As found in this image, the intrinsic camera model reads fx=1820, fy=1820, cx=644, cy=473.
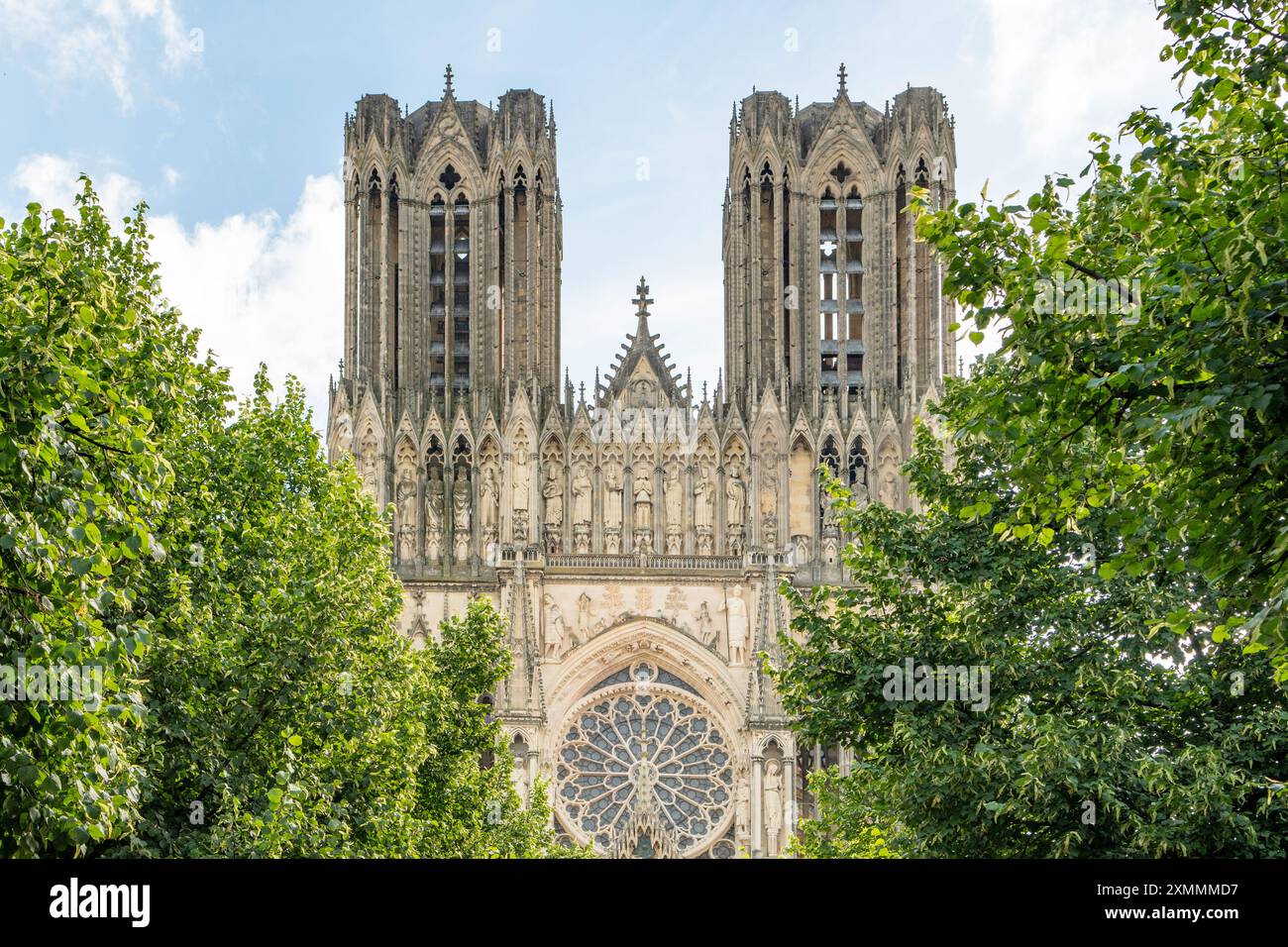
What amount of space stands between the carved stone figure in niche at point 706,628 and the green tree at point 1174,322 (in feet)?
103

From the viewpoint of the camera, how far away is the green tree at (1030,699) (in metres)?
19.3

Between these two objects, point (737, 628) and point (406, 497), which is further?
point (406, 497)

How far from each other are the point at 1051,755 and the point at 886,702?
12.6 ft

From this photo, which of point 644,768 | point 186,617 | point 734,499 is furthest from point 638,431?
point 186,617

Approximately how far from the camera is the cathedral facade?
46.6 metres

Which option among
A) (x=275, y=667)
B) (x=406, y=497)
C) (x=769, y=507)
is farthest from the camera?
(x=769, y=507)

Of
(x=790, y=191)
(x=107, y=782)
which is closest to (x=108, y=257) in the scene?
(x=107, y=782)

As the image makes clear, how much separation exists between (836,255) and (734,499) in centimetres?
824

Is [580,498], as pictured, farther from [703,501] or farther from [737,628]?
[737,628]

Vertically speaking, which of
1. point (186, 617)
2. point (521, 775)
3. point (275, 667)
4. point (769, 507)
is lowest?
point (521, 775)

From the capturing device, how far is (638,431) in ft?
162

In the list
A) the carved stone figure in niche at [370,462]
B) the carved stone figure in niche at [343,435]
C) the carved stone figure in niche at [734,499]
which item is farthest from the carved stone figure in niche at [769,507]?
the carved stone figure in niche at [343,435]

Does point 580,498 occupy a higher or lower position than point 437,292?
lower
